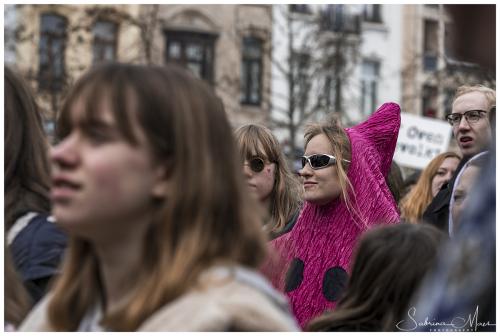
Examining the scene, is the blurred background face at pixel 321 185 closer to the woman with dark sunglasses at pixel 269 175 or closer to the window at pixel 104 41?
the woman with dark sunglasses at pixel 269 175

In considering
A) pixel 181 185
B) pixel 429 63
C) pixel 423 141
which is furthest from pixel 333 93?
pixel 181 185

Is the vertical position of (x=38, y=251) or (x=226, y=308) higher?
(x=226, y=308)

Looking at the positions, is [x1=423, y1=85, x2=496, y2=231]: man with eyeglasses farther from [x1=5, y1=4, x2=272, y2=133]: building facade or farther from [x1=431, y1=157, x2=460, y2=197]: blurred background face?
[x1=5, y1=4, x2=272, y2=133]: building facade

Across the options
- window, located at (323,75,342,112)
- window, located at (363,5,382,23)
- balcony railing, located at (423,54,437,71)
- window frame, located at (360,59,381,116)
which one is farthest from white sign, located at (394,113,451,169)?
balcony railing, located at (423,54,437,71)

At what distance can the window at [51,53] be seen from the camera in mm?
22297

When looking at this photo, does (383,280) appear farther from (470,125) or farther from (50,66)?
(50,66)

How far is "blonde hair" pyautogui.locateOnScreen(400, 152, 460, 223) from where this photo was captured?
22.5 feet

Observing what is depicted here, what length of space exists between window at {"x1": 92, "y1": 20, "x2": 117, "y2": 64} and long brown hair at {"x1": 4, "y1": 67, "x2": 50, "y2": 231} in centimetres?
2632

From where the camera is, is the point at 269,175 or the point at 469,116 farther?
the point at 469,116

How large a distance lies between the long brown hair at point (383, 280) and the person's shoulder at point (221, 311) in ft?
3.53

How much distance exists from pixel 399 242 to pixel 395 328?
0.23 m

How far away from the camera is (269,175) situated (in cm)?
520

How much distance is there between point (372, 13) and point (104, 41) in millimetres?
8070

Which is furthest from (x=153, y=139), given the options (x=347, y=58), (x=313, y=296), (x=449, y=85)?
(x=347, y=58)
